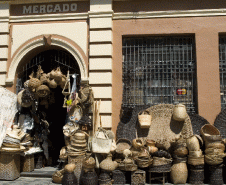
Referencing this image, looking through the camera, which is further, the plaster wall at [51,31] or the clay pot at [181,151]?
the plaster wall at [51,31]

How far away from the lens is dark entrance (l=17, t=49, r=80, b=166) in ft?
25.8

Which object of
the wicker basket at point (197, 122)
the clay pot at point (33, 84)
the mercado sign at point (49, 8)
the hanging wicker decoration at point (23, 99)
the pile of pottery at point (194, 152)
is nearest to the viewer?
the pile of pottery at point (194, 152)

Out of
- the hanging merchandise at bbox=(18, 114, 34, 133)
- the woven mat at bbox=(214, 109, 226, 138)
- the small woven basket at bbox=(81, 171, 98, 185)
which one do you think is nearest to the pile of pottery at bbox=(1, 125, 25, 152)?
the hanging merchandise at bbox=(18, 114, 34, 133)

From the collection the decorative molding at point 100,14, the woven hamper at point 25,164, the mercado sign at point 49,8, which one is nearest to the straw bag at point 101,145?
the woven hamper at point 25,164

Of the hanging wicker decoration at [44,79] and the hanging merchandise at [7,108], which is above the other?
the hanging wicker decoration at [44,79]

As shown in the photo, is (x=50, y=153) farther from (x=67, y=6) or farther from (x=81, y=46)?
(x=67, y=6)

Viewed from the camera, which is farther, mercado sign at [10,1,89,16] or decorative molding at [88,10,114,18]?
mercado sign at [10,1,89,16]

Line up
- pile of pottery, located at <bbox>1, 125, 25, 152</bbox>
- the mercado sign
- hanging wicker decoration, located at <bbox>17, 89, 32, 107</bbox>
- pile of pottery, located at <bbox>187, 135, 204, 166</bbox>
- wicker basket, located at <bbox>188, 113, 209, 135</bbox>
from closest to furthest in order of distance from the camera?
pile of pottery, located at <bbox>187, 135, 204, 166</bbox>
pile of pottery, located at <bbox>1, 125, 25, 152</bbox>
wicker basket, located at <bbox>188, 113, 209, 135</bbox>
hanging wicker decoration, located at <bbox>17, 89, 32, 107</bbox>
the mercado sign

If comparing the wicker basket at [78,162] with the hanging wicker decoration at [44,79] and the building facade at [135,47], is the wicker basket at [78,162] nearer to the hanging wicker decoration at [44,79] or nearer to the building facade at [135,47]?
the building facade at [135,47]

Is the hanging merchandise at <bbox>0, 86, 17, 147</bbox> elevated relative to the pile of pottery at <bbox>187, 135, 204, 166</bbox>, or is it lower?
elevated

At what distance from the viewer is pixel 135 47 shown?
743 cm

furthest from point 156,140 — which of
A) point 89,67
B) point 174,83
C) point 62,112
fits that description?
point 62,112

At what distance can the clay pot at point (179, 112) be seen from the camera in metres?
6.62

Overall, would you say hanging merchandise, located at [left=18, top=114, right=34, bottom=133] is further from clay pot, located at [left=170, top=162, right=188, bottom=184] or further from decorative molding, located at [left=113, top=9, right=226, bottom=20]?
clay pot, located at [left=170, top=162, right=188, bottom=184]
